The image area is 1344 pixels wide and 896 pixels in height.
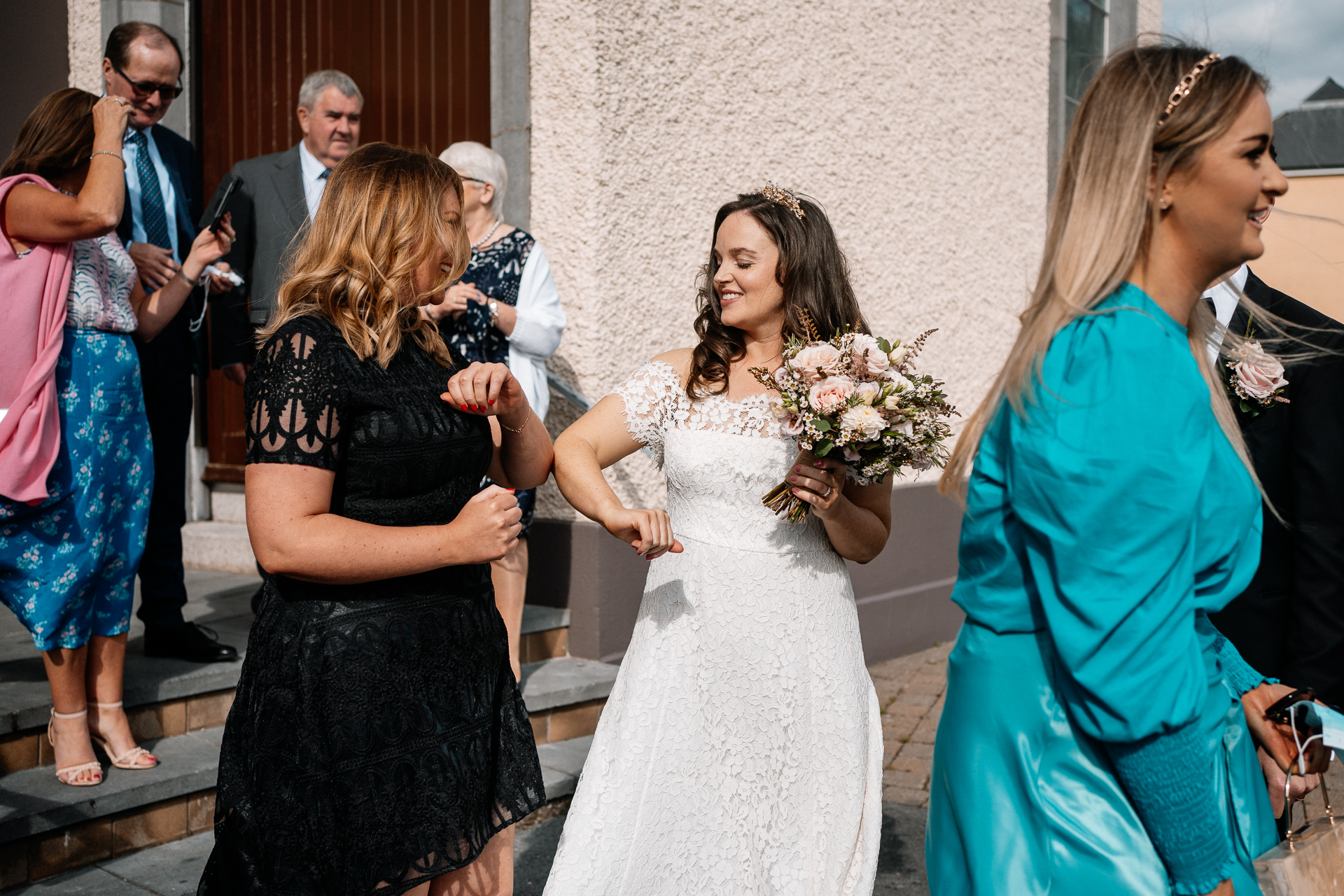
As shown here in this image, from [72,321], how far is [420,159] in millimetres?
1986

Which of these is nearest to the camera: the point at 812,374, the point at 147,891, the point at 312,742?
the point at 312,742

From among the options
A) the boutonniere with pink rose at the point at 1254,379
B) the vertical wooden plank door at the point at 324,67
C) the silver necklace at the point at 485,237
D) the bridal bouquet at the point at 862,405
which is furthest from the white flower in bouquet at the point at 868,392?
the vertical wooden plank door at the point at 324,67

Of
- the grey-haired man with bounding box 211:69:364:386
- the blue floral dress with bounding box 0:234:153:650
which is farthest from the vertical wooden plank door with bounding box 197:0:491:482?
the blue floral dress with bounding box 0:234:153:650

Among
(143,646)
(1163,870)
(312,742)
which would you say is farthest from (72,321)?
(1163,870)

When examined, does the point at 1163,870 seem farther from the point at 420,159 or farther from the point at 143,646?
the point at 143,646

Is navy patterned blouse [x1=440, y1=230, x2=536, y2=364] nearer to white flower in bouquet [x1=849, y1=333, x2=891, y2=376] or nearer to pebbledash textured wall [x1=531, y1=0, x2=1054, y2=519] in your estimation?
pebbledash textured wall [x1=531, y1=0, x2=1054, y2=519]

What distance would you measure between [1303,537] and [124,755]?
361 centimetres

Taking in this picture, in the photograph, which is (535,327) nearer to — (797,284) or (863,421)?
(797,284)

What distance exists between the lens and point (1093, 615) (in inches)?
56.5

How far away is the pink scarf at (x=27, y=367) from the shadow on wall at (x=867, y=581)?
235cm

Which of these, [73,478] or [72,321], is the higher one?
[72,321]

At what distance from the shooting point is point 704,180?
557 centimetres

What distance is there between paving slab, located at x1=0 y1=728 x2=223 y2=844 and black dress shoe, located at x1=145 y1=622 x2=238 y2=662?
44 cm

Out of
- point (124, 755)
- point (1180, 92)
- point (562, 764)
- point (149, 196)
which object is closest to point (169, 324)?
point (149, 196)
